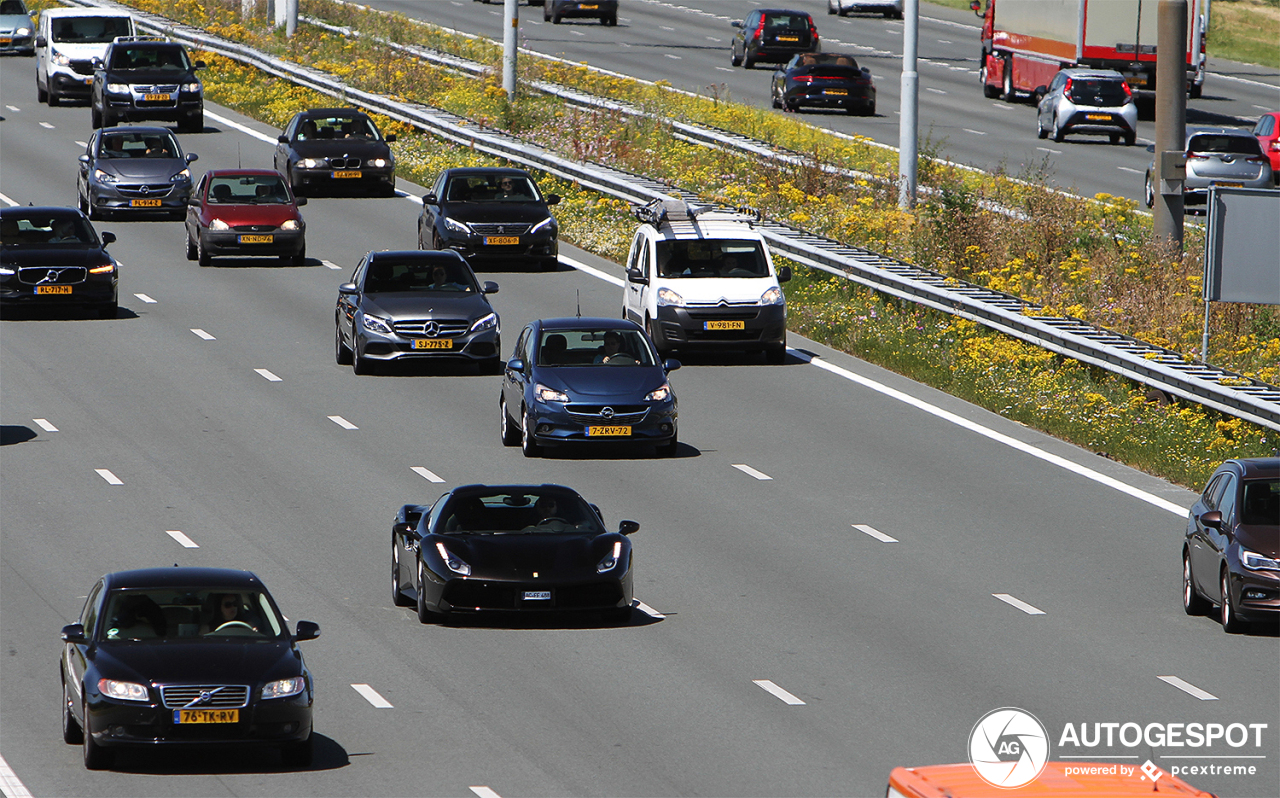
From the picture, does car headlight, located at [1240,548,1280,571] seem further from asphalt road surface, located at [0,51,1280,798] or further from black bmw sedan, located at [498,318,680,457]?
black bmw sedan, located at [498,318,680,457]

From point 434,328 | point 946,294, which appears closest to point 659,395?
point 434,328

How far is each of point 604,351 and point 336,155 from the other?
18.6m

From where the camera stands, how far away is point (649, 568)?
19.2 metres

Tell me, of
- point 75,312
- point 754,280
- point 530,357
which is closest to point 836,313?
point 754,280

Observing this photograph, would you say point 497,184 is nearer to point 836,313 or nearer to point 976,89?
point 836,313

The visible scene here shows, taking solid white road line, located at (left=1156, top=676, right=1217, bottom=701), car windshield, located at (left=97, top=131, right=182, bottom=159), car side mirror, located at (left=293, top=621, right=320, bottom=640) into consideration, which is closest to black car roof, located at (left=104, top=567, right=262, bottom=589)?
car side mirror, located at (left=293, top=621, right=320, bottom=640)

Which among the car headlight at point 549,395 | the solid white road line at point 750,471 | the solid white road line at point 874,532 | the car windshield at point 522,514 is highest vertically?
the car windshield at point 522,514

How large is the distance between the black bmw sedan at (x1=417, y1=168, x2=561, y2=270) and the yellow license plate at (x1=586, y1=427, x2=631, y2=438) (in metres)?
11.6

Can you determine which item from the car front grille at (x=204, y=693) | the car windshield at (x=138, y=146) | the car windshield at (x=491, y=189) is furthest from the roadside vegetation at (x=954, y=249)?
the car front grille at (x=204, y=693)

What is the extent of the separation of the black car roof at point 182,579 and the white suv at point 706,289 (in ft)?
49.8

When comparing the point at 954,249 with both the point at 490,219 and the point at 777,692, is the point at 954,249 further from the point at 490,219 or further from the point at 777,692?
the point at 777,692

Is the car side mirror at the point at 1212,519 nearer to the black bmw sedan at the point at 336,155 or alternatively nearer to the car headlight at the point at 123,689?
the car headlight at the point at 123,689

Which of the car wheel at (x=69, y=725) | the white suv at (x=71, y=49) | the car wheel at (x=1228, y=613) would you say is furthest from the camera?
the white suv at (x=71, y=49)

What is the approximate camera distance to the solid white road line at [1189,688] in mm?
15281
